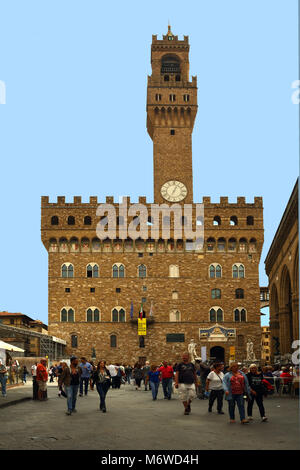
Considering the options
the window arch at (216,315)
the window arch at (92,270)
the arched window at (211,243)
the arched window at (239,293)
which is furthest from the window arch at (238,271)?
the window arch at (92,270)

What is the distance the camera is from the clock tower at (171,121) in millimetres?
52969

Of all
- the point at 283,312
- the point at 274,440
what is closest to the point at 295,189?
the point at 283,312

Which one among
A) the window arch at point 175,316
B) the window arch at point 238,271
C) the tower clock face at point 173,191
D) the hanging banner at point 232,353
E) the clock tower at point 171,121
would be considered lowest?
the hanging banner at point 232,353

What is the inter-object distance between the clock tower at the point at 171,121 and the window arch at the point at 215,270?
5955mm

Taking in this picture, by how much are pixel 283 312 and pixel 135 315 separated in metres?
14.7

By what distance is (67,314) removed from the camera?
50344 mm

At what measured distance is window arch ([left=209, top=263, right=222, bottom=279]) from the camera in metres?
51.2

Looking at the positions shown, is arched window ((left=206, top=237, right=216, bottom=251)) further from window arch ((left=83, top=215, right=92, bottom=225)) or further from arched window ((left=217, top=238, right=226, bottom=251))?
window arch ((left=83, top=215, right=92, bottom=225))

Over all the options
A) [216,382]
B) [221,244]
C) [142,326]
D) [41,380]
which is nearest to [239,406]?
[216,382]

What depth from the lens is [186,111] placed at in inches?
2141

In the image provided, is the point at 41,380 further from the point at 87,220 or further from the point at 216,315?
the point at 87,220

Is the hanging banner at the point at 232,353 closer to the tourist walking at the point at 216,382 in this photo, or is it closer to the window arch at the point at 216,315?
the window arch at the point at 216,315

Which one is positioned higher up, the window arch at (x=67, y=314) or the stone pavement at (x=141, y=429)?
the window arch at (x=67, y=314)

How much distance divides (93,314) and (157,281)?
591cm
